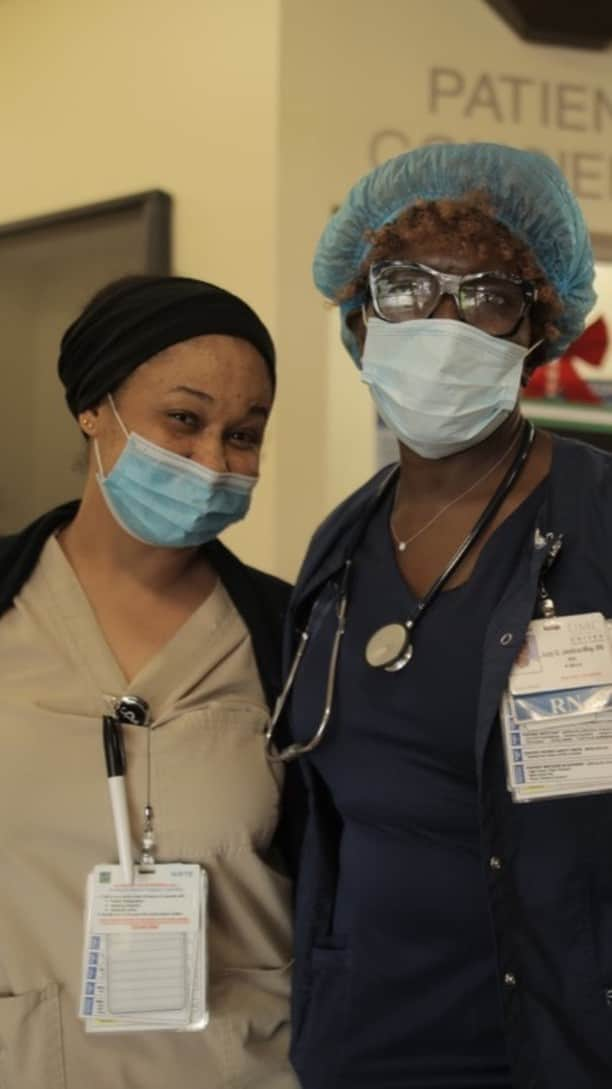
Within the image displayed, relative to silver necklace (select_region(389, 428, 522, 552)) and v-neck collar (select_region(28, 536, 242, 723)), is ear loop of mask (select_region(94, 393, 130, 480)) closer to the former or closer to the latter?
v-neck collar (select_region(28, 536, 242, 723))

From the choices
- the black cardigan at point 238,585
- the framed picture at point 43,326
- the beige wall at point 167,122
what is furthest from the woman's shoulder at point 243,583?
the framed picture at point 43,326

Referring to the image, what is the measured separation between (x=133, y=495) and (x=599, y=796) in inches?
28.7

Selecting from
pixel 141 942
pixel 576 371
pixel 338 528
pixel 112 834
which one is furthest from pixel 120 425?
pixel 576 371

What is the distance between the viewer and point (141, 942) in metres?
1.26

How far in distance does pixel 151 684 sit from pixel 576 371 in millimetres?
1867

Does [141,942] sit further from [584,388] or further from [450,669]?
[584,388]

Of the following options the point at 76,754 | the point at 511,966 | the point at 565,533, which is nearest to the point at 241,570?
the point at 76,754

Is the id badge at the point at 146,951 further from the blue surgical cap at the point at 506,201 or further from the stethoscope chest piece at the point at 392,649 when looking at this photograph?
the blue surgical cap at the point at 506,201

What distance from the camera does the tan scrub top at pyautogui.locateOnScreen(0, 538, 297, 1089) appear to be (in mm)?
1244

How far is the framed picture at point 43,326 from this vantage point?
262 centimetres

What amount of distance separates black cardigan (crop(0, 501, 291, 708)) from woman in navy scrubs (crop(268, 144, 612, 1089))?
8 centimetres

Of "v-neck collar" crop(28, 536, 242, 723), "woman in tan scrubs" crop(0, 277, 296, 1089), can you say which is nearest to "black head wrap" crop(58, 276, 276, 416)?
"woman in tan scrubs" crop(0, 277, 296, 1089)

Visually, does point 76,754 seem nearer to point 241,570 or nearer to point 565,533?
point 241,570

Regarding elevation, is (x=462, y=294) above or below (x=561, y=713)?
above
